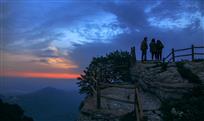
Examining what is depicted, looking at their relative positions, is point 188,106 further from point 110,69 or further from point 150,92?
point 110,69

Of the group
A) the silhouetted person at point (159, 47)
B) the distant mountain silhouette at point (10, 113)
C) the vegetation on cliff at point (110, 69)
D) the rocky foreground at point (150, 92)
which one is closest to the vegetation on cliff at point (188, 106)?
the rocky foreground at point (150, 92)

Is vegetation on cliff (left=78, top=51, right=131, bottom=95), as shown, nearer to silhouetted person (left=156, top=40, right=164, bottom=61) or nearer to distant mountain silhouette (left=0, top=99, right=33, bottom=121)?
silhouetted person (left=156, top=40, right=164, bottom=61)

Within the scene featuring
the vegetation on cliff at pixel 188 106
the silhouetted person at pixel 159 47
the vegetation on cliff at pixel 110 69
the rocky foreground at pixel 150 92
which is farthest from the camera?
the vegetation on cliff at pixel 110 69

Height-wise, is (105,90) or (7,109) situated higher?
(105,90)

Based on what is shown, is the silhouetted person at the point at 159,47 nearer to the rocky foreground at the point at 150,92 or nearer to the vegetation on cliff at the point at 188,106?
the rocky foreground at the point at 150,92

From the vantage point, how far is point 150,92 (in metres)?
25.5

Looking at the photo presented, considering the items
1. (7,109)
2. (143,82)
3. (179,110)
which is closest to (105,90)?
(143,82)

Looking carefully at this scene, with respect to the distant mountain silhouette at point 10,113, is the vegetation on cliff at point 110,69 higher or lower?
higher

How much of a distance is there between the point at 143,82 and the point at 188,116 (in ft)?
28.9

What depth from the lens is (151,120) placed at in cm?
1970

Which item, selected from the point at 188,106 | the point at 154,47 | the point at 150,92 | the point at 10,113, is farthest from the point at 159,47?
the point at 10,113

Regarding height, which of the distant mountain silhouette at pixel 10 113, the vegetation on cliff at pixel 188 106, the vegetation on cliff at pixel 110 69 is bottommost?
the distant mountain silhouette at pixel 10 113

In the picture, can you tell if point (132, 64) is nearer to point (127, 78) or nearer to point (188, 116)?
point (127, 78)

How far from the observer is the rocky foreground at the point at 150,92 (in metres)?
21.5
